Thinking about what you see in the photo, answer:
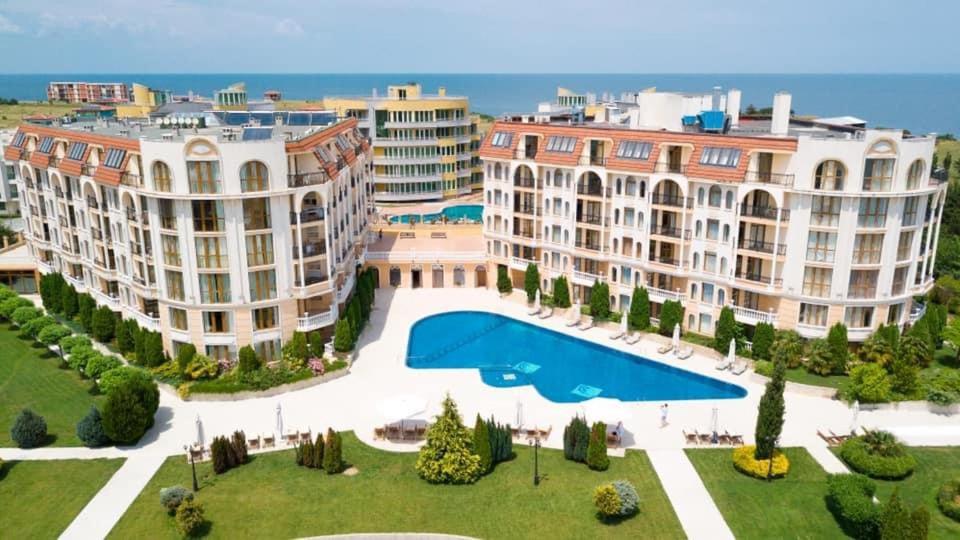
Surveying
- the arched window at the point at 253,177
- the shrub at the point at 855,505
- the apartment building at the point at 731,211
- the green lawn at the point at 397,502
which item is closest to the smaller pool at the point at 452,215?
the apartment building at the point at 731,211

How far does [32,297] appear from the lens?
206 feet

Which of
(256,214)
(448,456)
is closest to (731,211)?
(448,456)

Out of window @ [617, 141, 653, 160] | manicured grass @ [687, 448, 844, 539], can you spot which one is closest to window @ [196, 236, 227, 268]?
window @ [617, 141, 653, 160]

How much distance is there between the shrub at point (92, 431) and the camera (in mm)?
36812

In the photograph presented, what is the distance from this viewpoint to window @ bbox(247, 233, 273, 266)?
4453 centimetres

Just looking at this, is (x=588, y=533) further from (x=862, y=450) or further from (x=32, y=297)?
(x=32, y=297)

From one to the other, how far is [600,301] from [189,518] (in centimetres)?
3456

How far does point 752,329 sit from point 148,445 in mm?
39556

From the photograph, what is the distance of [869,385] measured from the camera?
41.1m

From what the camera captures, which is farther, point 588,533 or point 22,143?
point 22,143

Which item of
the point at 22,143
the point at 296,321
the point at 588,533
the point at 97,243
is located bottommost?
the point at 588,533

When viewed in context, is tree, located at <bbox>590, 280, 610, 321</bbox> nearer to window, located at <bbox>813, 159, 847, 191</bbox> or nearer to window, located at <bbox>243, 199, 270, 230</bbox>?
window, located at <bbox>813, 159, 847, 191</bbox>

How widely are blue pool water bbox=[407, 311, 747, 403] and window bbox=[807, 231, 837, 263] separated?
10.3 meters

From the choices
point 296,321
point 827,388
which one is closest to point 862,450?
point 827,388
